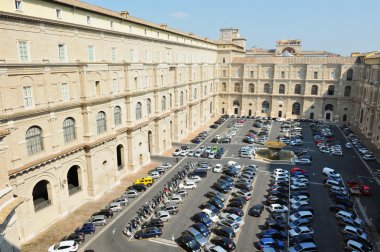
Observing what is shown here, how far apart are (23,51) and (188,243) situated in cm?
2843

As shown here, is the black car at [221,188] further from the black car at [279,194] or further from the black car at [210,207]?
the black car at [279,194]

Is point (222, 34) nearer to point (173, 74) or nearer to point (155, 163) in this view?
point (173, 74)

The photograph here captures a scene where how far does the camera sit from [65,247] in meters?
31.4

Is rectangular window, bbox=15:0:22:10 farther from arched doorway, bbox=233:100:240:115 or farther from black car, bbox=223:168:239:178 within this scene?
arched doorway, bbox=233:100:240:115

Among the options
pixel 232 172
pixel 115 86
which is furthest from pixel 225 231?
pixel 115 86

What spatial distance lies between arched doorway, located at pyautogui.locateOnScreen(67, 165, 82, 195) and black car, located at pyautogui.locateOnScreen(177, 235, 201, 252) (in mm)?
18094

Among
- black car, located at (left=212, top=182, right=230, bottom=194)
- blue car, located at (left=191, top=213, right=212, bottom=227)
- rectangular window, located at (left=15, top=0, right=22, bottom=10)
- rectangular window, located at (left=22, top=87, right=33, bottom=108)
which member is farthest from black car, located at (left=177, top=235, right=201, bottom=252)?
rectangular window, located at (left=15, top=0, right=22, bottom=10)

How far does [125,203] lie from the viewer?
4253 cm

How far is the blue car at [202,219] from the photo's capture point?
3672 cm

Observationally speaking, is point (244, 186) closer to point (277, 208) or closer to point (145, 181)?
point (277, 208)

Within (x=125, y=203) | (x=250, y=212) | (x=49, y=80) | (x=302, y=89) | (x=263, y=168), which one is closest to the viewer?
(x=49, y=80)

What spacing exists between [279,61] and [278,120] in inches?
835

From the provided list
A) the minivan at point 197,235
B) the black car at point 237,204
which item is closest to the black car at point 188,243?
the minivan at point 197,235

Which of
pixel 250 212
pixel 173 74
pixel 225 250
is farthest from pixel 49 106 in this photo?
pixel 173 74
